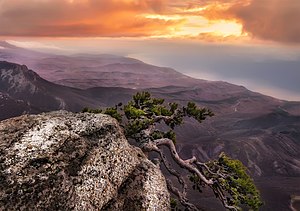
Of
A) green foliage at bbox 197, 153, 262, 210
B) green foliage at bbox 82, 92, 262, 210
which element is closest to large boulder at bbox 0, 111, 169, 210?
green foliage at bbox 82, 92, 262, 210

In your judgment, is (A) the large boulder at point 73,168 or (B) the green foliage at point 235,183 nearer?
(A) the large boulder at point 73,168

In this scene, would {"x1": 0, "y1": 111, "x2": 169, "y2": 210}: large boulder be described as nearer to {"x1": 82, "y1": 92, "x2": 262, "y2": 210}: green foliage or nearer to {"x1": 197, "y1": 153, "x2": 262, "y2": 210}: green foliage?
{"x1": 82, "y1": 92, "x2": 262, "y2": 210}: green foliage

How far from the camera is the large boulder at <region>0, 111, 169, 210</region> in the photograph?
55.0 feet

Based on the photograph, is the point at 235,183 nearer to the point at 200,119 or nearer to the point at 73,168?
the point at 200,119

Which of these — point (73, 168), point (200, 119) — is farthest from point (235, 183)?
point (73, 168)

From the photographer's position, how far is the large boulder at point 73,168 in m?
16.8

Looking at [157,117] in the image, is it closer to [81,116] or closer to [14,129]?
[81,116]

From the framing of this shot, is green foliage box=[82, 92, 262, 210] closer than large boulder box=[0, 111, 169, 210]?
No

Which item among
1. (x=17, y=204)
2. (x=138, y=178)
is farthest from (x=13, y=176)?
(x=138, y=178)

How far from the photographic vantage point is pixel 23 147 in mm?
17891

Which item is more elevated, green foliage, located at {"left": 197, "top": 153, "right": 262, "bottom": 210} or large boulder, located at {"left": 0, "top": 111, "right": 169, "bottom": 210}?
large boulder, located at {"left": 0, "top": 111, "right": 169, "bottom": 210}

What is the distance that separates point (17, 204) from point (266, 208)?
5162 inches

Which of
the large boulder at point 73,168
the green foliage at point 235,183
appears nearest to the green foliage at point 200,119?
the green foliage at point 235,183

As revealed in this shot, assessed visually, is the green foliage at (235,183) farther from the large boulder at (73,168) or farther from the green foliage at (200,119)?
the large boulder at (73,168)
